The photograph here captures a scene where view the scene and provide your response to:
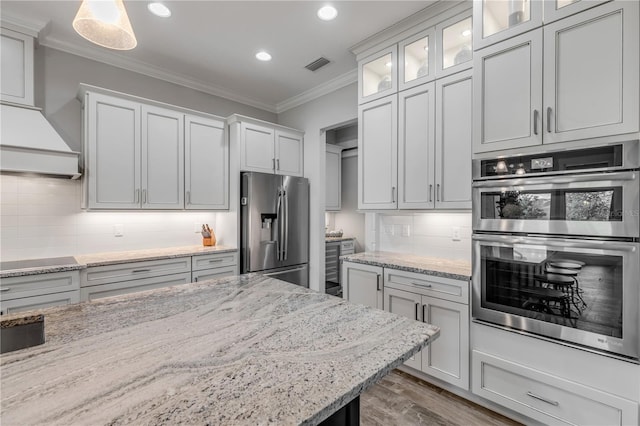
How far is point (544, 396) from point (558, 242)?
0.92m

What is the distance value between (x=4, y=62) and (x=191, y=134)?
1.50 metres

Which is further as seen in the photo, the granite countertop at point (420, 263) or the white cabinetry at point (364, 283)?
the white cabinetry at point (364, 283)

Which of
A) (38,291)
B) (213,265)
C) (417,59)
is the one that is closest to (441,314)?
(417,59)

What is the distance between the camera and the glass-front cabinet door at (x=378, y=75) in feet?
8.75

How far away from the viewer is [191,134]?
11.0 ft

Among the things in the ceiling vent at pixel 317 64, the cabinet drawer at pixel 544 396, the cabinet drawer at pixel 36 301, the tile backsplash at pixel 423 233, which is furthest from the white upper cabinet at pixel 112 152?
the cabinet drawer at pixel 544 396

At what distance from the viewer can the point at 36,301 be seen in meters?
2.22

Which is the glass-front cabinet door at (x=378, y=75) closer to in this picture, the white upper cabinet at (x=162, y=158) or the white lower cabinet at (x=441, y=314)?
the white lower cabinet at (x=441, y=314)

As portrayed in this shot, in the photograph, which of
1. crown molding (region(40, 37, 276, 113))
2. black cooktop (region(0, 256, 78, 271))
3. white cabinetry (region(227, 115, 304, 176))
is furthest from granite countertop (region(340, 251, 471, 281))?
crown molding (region(40, 37, 276, 113))

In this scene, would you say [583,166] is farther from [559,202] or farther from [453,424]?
[453,424]

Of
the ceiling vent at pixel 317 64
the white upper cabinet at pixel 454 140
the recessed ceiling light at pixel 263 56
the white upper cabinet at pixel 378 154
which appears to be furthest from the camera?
the ceiling vent at pixel 317 64

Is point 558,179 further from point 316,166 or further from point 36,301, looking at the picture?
point 36,301

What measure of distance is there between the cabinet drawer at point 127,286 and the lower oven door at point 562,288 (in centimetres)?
271

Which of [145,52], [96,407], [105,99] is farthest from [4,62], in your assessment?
[96,407]
